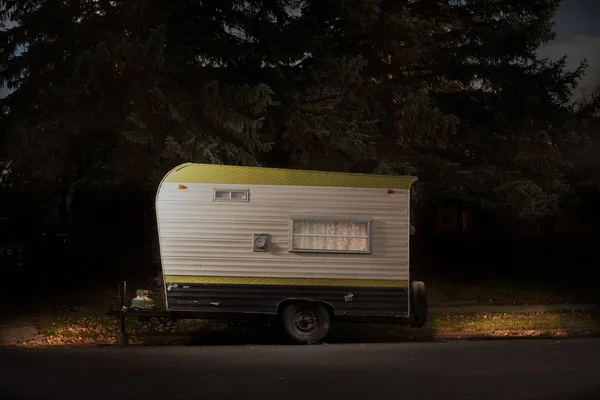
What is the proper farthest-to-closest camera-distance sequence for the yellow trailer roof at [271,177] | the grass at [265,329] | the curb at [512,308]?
the curb at [512,308] → the grass at [265,329] → the yellow trailer roof at [271,177]

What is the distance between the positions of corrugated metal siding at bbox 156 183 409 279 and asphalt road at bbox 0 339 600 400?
130 centimetres

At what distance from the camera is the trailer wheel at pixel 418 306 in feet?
46.3

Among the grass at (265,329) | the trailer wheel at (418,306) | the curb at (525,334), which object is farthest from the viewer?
the curb at (525,334)

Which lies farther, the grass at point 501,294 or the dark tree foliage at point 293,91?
the grass at point 501,294

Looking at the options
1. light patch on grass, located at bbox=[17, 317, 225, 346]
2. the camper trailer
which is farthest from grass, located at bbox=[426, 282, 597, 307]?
light patch on grass, located at bbox=[17, 317, 225, 346]

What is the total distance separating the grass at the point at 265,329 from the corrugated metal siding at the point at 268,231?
181 cm

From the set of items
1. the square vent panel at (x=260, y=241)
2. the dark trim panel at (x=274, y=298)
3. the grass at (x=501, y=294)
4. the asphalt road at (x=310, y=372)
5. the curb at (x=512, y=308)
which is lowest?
the asphalt road at (x=310, y=372)

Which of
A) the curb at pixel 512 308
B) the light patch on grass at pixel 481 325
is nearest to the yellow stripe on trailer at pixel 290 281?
the light patch on grass at pixel 481 325

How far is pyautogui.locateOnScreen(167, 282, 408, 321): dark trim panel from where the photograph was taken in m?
14.0

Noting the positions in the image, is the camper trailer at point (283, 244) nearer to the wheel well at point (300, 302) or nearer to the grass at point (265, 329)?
the wheel well at point (300, 302)

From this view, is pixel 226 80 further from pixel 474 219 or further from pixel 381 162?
pixel 474 219

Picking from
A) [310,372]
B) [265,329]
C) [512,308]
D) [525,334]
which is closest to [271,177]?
[265,329]

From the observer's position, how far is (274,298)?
46.0 feet

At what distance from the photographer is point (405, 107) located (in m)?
20.0
